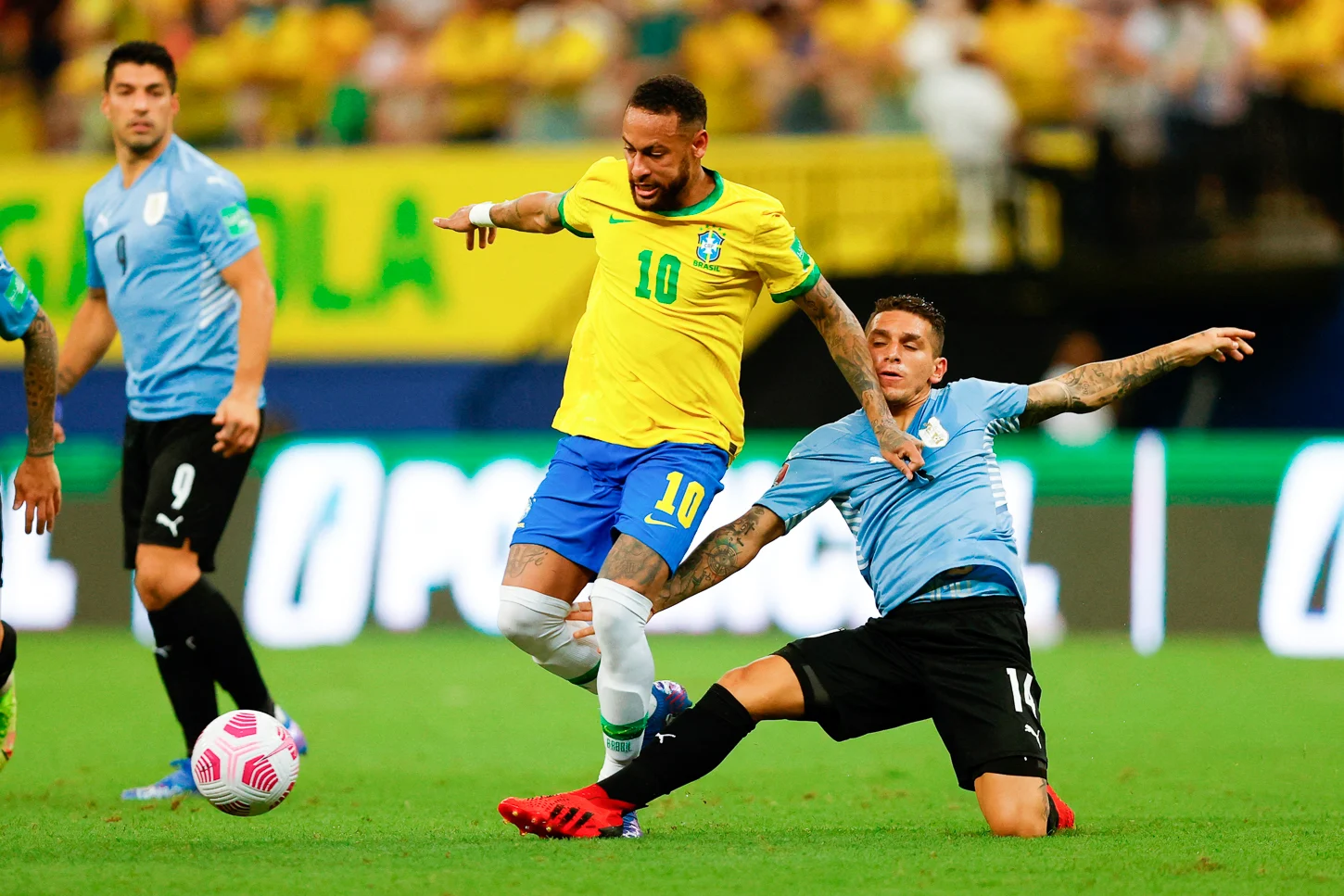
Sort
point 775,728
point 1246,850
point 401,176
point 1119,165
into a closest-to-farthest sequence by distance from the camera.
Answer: point 1246,850 → point 775,728 → point 1119,165 → point 401,176

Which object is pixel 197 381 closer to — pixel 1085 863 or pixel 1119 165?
pixel 1085 863

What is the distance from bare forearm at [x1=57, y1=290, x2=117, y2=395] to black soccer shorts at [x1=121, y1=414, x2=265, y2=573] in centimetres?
41

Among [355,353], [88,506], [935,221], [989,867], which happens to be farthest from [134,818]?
[355,353]

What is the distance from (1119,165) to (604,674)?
10582 mm

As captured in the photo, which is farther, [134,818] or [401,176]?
[401,176]

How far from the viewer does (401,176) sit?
17.4m

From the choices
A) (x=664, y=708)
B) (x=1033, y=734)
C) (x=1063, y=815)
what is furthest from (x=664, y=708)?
(x=1063, y=815)

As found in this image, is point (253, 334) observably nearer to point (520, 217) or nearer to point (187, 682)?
point (520, 217)

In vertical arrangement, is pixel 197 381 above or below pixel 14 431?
above

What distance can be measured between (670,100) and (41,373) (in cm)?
224

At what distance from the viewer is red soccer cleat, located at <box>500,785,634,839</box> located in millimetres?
5250

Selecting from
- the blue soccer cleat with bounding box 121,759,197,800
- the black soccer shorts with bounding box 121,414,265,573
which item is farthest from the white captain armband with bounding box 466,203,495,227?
the blue soccer cleat with bounding box 121,759,197,800

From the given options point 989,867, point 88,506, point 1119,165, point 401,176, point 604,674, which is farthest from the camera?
point 401,176

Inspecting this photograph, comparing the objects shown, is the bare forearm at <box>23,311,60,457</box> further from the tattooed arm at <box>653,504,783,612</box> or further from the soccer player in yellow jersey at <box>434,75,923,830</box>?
the tattooed arm at <box>653,504,783,612</box>
